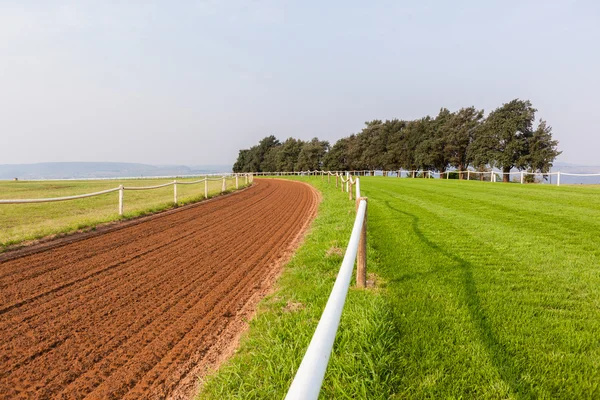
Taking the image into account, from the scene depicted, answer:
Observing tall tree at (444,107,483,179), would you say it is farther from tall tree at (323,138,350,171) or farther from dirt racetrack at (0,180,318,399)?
dirt racetrack at (0,180,318,399)

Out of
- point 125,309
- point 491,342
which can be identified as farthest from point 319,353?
point 125,309

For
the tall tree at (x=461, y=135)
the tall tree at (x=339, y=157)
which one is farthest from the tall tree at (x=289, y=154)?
the tall tree at (x=461, y=135)

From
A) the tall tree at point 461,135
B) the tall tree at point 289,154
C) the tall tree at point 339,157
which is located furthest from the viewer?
the tall tree at point 289,154

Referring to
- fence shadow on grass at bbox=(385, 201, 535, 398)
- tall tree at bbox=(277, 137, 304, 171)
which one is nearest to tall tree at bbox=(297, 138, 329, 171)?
tall tree at bbox=(277, 137, 304, 171)

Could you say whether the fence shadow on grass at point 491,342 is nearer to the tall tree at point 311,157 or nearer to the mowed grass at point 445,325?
the mowed grass at point 445,325

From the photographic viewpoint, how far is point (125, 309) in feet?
13.8

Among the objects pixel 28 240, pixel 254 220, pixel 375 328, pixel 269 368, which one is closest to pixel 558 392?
pixel 375 328

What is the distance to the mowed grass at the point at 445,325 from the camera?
243 cm

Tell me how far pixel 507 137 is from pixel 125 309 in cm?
4794

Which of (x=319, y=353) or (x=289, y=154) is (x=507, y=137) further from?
(x=289, y=154)

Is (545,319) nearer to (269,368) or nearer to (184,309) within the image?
(269,368)

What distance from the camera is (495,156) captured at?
137 ft

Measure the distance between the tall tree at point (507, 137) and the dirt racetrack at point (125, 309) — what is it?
Result: 42432 millimetres

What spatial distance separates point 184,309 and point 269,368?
1.94 metres
